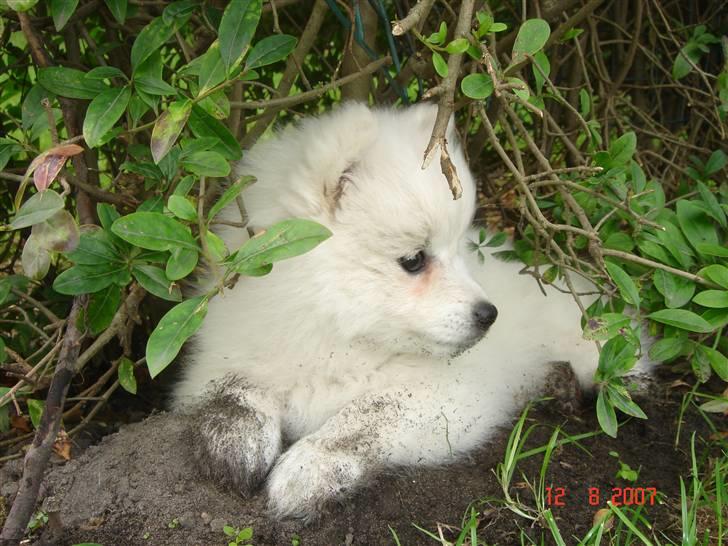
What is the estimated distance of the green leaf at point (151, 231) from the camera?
1663 millimetres

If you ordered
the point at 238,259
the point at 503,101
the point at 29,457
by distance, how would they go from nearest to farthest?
the point at 238,259 → the point at 29,457 → the point at 503,101

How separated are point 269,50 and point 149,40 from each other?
0.98 ft

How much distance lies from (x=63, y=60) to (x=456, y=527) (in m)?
1.95

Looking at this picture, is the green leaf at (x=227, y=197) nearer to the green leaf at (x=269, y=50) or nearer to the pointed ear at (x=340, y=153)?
the green leaf at (x=269, y=50)

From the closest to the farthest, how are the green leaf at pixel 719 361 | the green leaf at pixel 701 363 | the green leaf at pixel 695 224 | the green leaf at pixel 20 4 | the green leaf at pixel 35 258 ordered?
the green leaf at pixel 20 4 → the green leaf at pixel 35 258 → the green leaf at pixel 719 361 → the green leaf at pixel 701 363 → the green leaf at pixel 695 224

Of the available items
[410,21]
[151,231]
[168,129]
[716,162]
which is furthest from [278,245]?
[716,162]

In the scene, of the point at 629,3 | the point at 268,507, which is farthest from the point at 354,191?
the point at 629,3

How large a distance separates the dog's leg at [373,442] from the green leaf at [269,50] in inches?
41.6

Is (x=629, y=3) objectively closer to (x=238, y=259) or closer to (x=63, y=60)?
(x=63, y=60)

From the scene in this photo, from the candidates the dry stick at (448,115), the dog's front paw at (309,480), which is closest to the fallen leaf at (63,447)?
the dog's front paw at (309,480)

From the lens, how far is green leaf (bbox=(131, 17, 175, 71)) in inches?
74.5

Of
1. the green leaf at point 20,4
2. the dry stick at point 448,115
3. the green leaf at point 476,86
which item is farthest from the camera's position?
the green leaf at point 476,86

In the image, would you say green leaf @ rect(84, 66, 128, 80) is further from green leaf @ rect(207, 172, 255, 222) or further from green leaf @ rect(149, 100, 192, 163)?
green leaf @ rect(207, 172, 255, 222)

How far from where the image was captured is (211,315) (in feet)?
8.63
